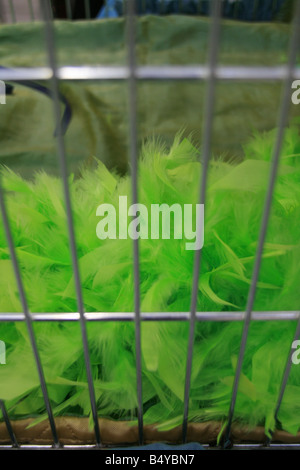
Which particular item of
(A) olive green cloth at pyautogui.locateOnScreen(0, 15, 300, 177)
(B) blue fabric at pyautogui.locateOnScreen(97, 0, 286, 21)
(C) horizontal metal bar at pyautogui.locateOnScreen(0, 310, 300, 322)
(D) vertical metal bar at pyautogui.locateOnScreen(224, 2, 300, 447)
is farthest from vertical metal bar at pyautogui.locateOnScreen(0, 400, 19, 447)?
(B) blue fabric at pyautogui.locateOnScreen(97, 0, 286, 21)

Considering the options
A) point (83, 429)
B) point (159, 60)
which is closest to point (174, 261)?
point (83, 429)

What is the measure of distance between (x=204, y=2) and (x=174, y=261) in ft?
4.68

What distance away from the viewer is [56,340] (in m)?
0.52

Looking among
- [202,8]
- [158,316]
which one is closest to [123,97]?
[202,8]

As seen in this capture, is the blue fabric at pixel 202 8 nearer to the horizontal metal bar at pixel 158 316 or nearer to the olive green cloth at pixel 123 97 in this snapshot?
the olive green cloth at pixel 123 97

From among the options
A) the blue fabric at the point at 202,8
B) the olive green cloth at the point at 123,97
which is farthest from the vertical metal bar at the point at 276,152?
the blue fabric at the point at 202,8

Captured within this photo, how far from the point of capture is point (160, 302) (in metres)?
0.51

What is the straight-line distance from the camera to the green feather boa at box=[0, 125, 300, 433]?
1.67 feet

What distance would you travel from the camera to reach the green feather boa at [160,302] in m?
0.51

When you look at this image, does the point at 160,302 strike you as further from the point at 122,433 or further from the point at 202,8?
the point at 202,8

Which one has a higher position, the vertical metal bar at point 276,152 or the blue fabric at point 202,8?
the blue fabric at point 202,8

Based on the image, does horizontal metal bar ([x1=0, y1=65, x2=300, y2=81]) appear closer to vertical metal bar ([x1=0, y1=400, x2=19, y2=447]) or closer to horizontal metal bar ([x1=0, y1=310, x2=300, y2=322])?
horizontal metal bar ([x1=0, y1=310, x2=300, y2=322])

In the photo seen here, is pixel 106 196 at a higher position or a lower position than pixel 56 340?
higher
